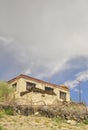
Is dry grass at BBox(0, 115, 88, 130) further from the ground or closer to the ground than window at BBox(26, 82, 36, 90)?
closer to the ground

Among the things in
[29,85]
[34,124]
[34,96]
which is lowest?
[34,124]

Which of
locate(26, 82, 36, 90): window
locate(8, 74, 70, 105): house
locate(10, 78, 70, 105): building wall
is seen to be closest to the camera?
locate(10, 78, 70, 105): building wall

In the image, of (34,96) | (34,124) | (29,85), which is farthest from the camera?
(29,85)

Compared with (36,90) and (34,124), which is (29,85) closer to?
(36,90)

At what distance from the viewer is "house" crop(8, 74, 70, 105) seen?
5175 cm

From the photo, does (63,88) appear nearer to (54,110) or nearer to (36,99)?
(36,99)

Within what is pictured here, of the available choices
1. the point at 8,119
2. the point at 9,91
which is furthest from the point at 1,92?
the point at 8,119

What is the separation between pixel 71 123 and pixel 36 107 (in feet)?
14.2

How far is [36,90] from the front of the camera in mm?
52688

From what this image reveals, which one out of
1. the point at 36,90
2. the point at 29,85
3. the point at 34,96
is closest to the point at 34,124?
the point at 34,96

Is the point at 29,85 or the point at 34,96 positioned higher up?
the point at 29,85

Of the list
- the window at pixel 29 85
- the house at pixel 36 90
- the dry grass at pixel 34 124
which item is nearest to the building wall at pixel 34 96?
the house at pixel 36 90

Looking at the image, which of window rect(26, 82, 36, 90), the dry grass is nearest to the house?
window rect(26, 82, 36, 90)

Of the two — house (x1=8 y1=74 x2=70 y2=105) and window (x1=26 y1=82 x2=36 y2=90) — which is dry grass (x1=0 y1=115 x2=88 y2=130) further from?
window (x1=26 y1=82 x2=36 y2=90)
